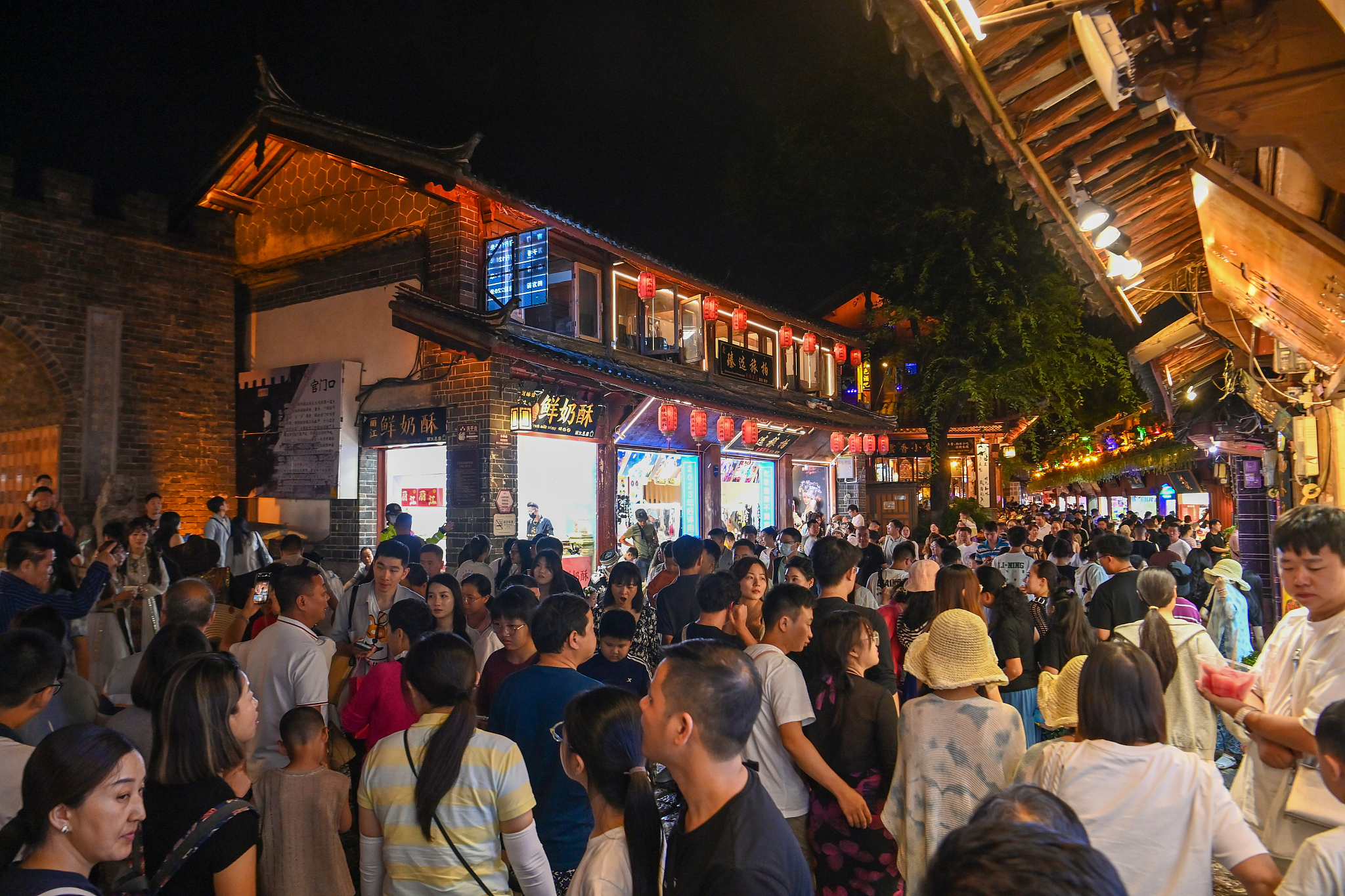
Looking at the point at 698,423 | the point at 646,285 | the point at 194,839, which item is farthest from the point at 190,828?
A: the point at 646,285

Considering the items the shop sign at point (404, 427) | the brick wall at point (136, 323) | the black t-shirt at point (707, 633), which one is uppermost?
the brick wall at point (136, 323)

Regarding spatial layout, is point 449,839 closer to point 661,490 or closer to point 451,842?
point 451,842

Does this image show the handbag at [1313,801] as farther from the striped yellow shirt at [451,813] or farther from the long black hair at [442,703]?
the long black hair at [442,703]

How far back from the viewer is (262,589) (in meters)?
6.10

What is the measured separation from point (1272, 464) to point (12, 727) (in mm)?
12621

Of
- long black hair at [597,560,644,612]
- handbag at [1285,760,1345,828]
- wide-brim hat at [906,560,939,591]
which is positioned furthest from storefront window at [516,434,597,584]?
handbag at [1285,760,1345,828]

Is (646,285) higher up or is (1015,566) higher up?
(646,285)

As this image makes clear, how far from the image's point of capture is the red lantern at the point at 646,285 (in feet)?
50.2

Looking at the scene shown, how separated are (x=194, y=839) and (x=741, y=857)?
1818 millimetres

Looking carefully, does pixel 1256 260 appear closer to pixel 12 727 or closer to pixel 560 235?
pixel 12 727

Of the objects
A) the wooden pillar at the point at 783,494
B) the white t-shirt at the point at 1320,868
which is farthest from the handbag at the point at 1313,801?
the wooden pillar at the point at 783,494

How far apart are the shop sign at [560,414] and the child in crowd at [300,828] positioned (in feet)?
33.3

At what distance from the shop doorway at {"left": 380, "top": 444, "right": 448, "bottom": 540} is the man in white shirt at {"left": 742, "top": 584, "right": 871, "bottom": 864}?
33.2 feet

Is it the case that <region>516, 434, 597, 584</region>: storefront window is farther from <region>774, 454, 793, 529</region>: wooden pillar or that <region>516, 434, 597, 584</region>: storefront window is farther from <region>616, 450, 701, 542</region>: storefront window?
<region>774, 454, 793, 529</region>: wooden pillar
